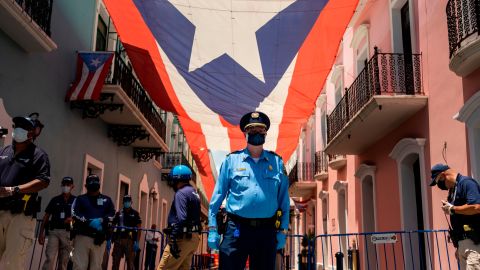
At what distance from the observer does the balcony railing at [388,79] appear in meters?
11.2

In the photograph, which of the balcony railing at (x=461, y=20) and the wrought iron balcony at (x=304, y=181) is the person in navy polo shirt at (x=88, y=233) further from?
the wrought iron balcony at (x=304, y=181)

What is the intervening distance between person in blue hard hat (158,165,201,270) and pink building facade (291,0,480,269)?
2.73 m

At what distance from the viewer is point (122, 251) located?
11438 mm

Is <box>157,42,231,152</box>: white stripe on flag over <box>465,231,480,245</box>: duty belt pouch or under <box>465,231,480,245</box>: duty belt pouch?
over

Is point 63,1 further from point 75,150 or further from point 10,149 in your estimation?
point 10,149

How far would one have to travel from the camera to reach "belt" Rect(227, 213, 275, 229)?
421 cm

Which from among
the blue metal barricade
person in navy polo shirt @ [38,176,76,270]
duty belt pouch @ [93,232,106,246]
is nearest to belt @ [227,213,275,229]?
duty belt pouch @ [93,232,106,246]

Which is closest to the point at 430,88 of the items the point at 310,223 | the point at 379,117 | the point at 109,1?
the point at 379,117

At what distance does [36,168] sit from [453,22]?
7.31 metres

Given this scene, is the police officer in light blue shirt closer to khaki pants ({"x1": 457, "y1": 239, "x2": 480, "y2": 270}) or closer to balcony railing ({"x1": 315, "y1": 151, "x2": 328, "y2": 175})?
khaki pants ({"x1": 457, "y1": 239, "x2": 480, "y2": 270})

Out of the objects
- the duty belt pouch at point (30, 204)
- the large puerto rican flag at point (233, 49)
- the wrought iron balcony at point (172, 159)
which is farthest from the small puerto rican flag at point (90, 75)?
the wrought iron balcony at point (172, 159)

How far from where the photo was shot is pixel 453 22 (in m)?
8.88

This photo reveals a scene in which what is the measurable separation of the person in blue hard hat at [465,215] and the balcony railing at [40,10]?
695cm

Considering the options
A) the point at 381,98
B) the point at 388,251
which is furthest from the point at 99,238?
the point at 388,251
